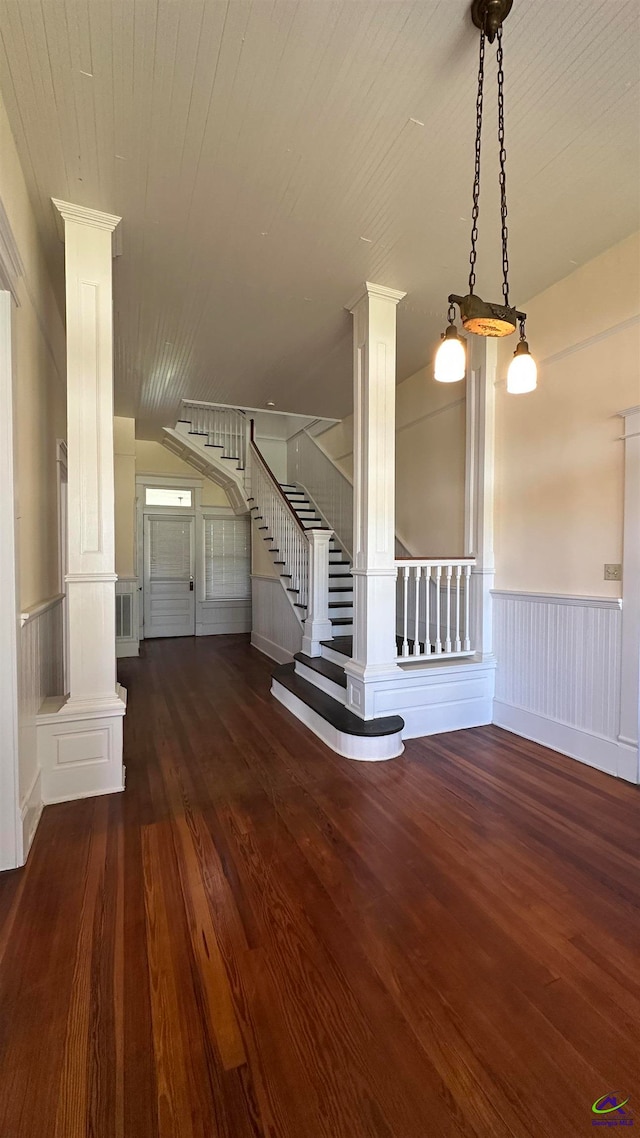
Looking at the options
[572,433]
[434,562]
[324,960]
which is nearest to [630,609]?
[572,433]

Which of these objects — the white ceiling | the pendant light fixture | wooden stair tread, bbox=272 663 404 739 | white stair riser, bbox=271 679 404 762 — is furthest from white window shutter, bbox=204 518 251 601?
the pendant light fixture

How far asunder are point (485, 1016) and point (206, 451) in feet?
21.4

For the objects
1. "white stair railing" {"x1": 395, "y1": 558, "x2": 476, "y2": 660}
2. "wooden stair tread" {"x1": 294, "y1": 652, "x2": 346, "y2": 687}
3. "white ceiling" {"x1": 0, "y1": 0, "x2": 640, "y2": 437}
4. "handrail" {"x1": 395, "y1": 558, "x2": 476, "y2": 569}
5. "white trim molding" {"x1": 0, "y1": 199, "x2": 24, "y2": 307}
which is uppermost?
"white ceiling" {"x1": 0, "y1": 0, "x2": 640, "y2": 437}

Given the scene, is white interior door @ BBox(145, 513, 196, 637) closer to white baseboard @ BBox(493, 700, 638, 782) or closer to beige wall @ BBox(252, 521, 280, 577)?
beige wall @ BBox(252, 521, 280, 577)

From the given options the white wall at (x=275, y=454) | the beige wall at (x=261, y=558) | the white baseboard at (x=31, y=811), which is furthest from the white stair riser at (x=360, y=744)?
the white wall at (x=275, y=454)

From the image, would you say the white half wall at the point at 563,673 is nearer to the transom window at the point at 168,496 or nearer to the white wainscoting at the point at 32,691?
the white wainscoting at the point at 32,691

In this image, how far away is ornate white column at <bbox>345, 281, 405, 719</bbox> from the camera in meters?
3.31

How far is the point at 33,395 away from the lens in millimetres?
2578

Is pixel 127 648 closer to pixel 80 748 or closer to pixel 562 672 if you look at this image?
pixel 80 748

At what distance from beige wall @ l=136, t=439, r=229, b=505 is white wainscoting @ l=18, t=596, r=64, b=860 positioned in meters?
5.03

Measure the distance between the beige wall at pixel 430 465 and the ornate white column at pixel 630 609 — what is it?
1528 mm

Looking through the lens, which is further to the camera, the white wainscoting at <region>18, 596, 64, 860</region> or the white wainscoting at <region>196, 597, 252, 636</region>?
the white wainscoting at <region>196, 597, 252, 636</region>

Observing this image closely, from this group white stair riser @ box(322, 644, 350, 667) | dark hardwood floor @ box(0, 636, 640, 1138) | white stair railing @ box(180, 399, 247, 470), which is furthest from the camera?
white stair railing @ box(180, 399, 247, 470)

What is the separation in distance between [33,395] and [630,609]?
12.0 feet
